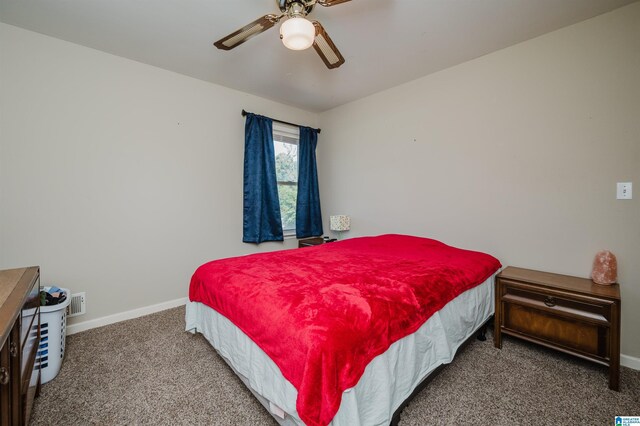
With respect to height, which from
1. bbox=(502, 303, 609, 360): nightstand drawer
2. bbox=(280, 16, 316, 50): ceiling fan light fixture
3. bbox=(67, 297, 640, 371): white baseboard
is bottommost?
bbox=(67, 297, 640, 371): white baseboard

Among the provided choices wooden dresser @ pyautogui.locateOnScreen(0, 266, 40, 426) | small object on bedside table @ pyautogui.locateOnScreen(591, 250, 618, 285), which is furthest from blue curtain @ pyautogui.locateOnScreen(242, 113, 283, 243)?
small object on bedside table @ pyautogui.locateOnScreen(591, 250, 618, 285)

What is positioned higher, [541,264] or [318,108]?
[318,108]

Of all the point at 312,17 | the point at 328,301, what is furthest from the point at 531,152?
the point at 328,301

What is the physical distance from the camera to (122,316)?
249cm

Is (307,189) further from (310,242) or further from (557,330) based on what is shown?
(557,330)

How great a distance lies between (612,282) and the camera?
1.79m

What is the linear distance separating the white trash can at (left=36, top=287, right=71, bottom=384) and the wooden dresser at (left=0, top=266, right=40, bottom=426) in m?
0.22

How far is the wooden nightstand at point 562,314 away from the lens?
1584mm

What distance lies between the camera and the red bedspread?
97 centimetres

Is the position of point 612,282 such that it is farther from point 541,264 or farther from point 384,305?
point 384,305

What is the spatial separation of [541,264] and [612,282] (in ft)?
1.34

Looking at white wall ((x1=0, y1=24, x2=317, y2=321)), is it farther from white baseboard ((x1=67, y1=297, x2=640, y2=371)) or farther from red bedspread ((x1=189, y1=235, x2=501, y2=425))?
red bedspread ((x1=189, y1=235, x2=501, y2=425))

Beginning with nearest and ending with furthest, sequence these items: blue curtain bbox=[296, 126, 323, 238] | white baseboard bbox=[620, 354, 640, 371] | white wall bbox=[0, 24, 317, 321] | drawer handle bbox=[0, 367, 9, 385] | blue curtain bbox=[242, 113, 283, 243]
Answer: drawer handle bbox=[0, 367, 9, 385] < white baseboard bbox=[620, 354, 640, 371] < white wall bbox=[0, 24, 317, 321] < blue curtain bbox=[242, 113, 283, 243] < blue curtain bbox=[296, 126, 323, 238]

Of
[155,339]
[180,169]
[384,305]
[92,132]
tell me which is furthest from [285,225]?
[384,305]
